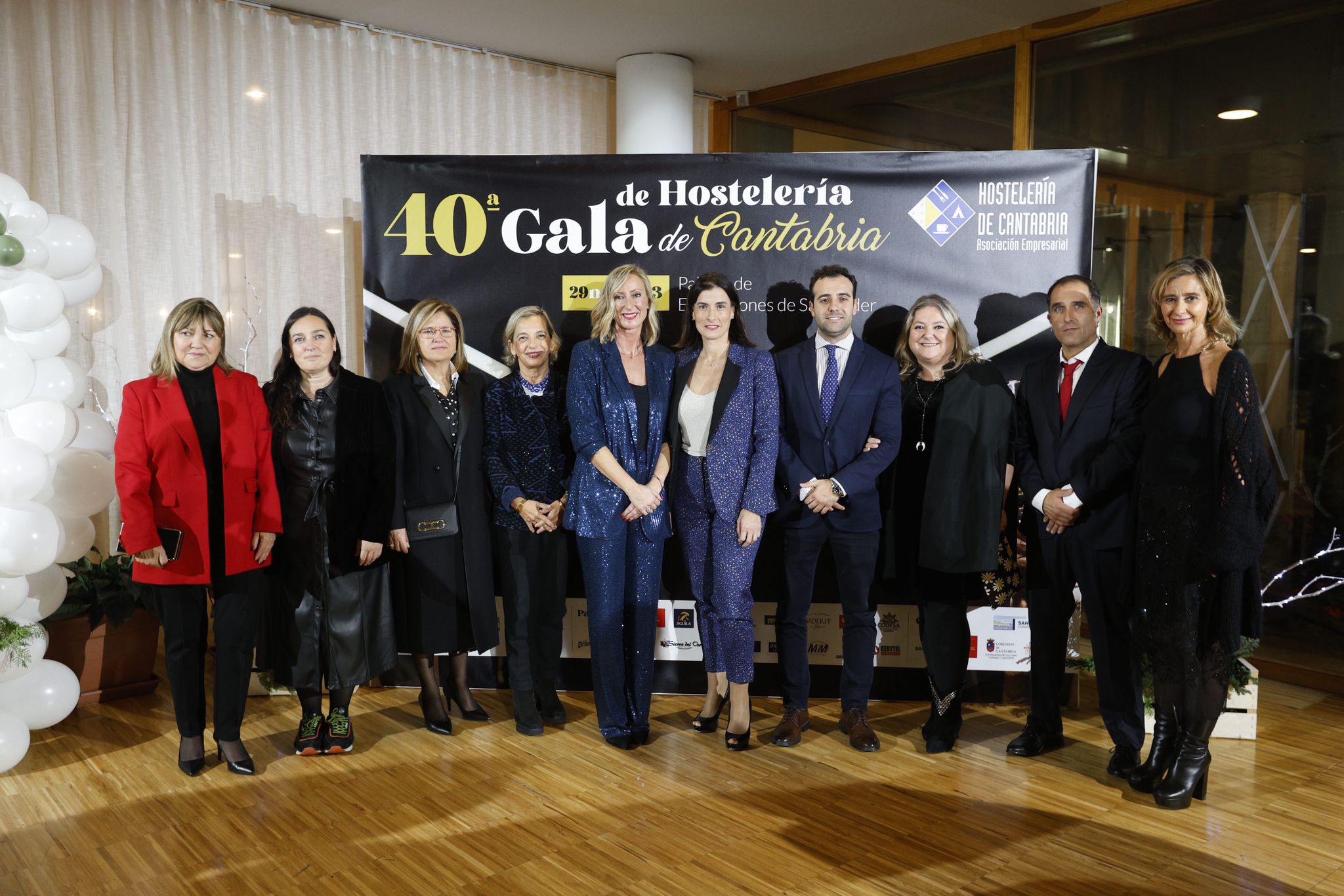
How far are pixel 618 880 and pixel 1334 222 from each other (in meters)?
4.08

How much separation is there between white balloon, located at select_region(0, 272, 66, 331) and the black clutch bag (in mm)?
1355

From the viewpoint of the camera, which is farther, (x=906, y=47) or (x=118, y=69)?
(x=906, y=47)

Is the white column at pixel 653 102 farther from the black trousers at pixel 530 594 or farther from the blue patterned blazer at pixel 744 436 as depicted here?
the black trousers at pixel 530 594

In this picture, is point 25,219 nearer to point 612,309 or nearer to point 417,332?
point 417,332

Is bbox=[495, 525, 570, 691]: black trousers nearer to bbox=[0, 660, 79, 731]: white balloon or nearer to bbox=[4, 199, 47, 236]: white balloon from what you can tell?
bbox=[0, 660, 79, 731]: white balloon

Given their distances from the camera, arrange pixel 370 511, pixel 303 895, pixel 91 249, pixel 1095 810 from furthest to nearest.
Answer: pixel 91 249
pixel 370 511
pixel 1095 810
pixel 303 895

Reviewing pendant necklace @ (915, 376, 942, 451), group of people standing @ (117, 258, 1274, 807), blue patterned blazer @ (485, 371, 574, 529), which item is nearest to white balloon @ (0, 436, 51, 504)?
group of people standing @ (117, 258, 1274, 807)

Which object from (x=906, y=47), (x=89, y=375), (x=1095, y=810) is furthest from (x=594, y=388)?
(x=906, y=47)

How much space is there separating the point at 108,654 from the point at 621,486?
7.37 feet

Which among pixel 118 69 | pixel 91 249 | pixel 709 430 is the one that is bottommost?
pixel 709 430

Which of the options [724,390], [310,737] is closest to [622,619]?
[724,390]

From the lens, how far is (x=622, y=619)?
11.7 feet

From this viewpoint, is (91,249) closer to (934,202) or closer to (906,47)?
(934,202)

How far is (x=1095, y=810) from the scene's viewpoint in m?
3.07
